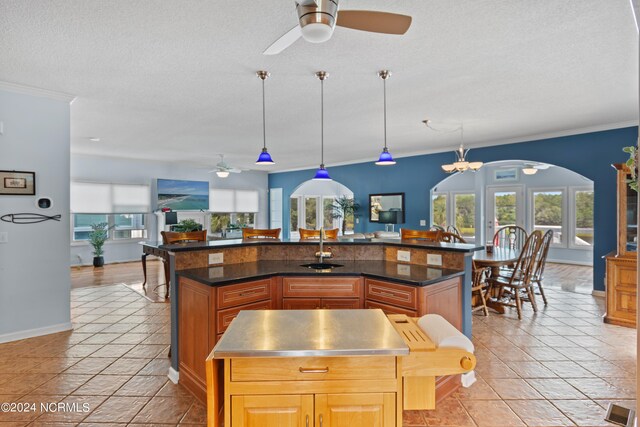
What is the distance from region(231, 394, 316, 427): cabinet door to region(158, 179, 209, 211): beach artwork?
8687 mm

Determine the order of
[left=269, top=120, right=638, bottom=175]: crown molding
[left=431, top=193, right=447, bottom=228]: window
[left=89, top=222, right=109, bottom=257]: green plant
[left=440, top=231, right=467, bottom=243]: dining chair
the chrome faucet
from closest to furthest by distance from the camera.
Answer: the chrome faucet
[left=440, top=231, right=467, bottom=243]: dining chair
[left=269, top=120, right=638, bottom=175]: crown molding
[left=89, top=222, right=109, bottom=257]: green plant
[left=431, top=193, right=447, bottom=228]: window

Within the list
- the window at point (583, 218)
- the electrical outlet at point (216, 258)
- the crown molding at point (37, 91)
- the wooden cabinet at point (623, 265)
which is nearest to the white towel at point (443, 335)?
the electrical outlet at point (216, 258)

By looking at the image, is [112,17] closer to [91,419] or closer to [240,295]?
[240,295]

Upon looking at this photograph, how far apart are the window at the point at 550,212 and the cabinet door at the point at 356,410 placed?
8635 mm

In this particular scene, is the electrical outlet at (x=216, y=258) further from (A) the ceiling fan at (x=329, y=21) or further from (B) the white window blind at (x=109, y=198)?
(B) the white window blind at (x=109, y=198)

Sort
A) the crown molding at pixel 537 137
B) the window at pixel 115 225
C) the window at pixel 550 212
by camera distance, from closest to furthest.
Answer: the crown molding at pixel 537 137, the window at pixel 115 225, the window at pixel 550 212

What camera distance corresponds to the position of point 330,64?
3.04 m

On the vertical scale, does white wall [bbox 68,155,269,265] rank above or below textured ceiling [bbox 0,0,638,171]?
below

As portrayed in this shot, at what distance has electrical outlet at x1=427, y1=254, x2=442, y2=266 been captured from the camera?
283cm

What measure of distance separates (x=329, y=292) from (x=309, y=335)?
47.9 inches

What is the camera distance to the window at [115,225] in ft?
26.1

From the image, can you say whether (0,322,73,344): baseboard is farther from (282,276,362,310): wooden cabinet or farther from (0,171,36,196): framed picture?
(282,276,362,310): wooden cabinet

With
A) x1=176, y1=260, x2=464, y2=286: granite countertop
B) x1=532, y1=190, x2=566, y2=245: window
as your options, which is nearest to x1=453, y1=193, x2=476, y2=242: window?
x1=532, y1=190, x2=566, y2=245: window

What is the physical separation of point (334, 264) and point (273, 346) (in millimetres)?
1738
